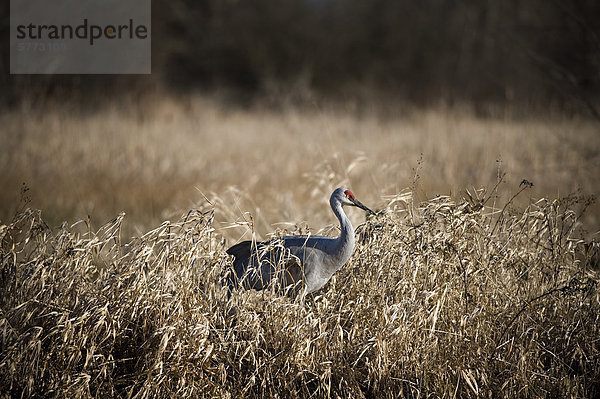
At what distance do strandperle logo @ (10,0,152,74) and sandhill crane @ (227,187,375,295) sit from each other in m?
6.55

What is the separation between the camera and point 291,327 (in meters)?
3.46

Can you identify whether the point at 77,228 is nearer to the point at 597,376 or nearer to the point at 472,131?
the point at 597,376

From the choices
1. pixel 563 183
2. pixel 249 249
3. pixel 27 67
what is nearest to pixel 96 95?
pixel 27 67

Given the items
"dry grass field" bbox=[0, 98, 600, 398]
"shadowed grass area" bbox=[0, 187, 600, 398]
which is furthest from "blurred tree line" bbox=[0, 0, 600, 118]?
"shadowed grass area" bbox=[0, 187, 600, 398]

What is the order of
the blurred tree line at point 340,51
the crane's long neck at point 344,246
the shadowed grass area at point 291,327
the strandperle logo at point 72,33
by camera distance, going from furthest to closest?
the blurred tree line at point 340,51, the strandperle logo at point 72,33, the crane's long neck at point 344,246, the shadowed grass area at point 291,327

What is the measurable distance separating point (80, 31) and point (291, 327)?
25.0 ft

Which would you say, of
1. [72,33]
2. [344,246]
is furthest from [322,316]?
[72,33]

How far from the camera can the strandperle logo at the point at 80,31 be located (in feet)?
29.4

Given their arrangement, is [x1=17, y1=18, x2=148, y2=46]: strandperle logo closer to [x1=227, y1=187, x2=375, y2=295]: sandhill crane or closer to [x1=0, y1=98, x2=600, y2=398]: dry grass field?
[x1=0, y1=98, x2=600, y2=398]: dry grass field

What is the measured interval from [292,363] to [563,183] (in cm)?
571

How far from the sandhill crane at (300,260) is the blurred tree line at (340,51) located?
982 cm

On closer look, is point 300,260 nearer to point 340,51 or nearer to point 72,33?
point 72,33

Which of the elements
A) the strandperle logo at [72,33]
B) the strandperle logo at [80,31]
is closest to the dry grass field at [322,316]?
the strandperle logo at [80,31]

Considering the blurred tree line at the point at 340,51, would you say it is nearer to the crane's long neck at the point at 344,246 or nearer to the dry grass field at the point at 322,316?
the dry grass field at the point at 322,316
